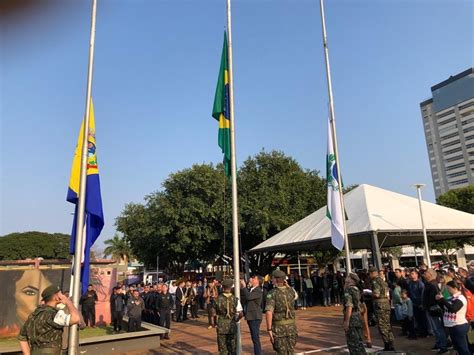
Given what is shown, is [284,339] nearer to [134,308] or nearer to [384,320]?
[384,320]

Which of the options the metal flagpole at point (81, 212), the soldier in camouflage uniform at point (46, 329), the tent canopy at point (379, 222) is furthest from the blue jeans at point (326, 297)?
the soldier in camouflage uniform at point (46, 329)

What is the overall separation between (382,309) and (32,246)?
248ft

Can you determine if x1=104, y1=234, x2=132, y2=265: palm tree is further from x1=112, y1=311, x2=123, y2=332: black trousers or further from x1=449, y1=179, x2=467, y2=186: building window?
x1=449, y1=179, x2=467, y2=186: building window

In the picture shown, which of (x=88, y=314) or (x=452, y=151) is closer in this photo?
(x=88, y=314)

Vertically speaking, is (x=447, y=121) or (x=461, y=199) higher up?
(x=447, y=121)

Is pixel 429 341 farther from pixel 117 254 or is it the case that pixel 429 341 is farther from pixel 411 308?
pixel 117 254

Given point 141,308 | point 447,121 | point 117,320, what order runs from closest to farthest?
point 141,308, point 117,320, point 447,121

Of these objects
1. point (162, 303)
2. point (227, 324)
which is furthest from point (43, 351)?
point (162, 303)

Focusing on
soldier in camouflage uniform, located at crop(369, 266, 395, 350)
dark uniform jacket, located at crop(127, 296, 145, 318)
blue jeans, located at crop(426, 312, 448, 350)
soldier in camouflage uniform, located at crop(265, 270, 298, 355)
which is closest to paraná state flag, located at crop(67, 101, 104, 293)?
soldier in camouflage uniform, located at crop(265, 270, 298, 355)

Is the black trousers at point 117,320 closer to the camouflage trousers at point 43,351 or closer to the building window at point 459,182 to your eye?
the camouflage trousers at point 43,351

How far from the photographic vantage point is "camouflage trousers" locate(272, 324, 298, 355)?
21.1 feet

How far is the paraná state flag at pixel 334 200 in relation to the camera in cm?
1064

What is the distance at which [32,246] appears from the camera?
71.4 metres

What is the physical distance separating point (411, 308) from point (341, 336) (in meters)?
2.06
